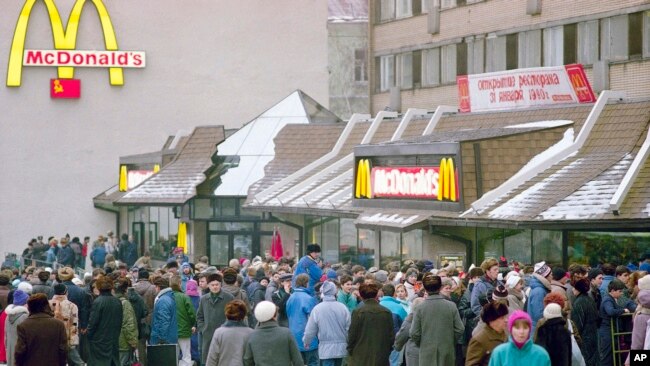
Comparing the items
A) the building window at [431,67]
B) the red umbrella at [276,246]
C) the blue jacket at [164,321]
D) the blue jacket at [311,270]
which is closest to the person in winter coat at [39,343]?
the blue jacket at [164,321]

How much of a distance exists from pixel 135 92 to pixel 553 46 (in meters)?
20.4

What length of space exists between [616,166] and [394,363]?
1170cm

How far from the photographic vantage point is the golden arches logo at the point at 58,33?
59375mm

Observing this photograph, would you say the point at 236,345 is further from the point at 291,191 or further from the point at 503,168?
the point at 291,191

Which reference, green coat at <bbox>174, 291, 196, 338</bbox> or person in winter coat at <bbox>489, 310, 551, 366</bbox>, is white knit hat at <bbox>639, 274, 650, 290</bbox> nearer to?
person in winter coat at <bbox>489, 310, 551, 366</bbox>

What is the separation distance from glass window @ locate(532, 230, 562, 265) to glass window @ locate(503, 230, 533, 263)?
18cm

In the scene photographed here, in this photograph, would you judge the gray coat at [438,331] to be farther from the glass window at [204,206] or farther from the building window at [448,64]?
the building window at [448,64]

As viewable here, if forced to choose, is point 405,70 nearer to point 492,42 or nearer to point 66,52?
point 492,42

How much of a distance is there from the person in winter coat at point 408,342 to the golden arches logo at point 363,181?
17.3 m

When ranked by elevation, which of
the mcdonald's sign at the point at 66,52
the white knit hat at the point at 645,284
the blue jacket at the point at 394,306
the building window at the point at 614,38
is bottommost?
the blue jacket at the point at 394,306

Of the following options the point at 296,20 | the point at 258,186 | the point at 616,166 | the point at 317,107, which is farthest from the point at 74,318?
the point at 296,20

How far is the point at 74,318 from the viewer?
20.3m

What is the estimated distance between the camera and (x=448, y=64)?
53.6 metres

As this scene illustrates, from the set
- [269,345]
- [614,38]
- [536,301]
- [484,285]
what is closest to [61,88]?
[614,38]
